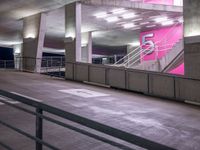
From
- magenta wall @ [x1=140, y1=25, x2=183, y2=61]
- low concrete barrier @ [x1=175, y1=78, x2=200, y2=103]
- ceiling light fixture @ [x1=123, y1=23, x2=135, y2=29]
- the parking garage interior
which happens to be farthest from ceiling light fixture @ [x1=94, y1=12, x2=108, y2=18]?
low concrete barrier @ [x1=175, y1=78, x2=200, y2=103]

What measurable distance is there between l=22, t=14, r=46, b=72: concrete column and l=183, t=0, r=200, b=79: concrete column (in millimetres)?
11663

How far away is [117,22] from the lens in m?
20.0

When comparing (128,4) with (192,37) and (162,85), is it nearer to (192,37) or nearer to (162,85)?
(192,37)

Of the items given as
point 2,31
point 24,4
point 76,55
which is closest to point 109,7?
point 76,55

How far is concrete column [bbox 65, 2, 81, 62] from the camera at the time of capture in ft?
51.5

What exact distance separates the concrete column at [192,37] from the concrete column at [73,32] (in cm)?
741

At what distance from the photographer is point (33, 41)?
63.4ft

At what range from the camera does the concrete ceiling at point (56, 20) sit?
16.2 metres

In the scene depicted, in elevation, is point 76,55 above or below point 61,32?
below

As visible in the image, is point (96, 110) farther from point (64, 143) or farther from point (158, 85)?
point (158, 85)

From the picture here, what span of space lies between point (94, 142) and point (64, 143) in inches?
24.2

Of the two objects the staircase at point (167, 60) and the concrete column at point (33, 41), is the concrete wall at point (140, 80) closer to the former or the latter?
the staircase at point (167, 60)

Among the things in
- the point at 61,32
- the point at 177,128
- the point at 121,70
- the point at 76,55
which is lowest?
the point at 177,128

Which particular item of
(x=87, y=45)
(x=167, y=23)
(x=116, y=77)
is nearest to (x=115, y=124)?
(x=116, y=77)
